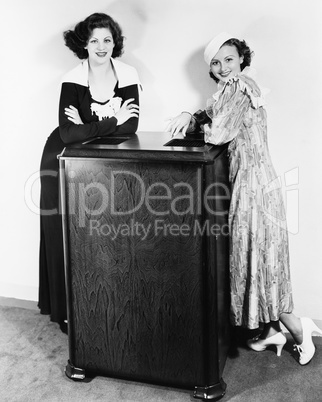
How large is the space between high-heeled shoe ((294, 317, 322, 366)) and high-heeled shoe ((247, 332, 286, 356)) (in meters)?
0.07

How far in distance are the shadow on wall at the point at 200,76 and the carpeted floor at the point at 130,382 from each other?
116 cm

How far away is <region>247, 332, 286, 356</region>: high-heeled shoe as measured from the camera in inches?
108

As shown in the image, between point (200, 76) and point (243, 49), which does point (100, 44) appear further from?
point (243, 49)

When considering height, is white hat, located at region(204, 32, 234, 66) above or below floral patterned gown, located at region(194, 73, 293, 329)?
above

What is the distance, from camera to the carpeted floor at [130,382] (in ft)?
8.18

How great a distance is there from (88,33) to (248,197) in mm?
1005

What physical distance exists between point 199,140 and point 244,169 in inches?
8.4

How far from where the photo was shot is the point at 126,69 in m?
2.77

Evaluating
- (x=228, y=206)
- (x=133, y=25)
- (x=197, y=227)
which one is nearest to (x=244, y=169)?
(x=228, y=206)

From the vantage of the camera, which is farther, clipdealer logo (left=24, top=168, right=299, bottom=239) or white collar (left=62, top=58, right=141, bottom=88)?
white collar (left=62, top=58, right=141, bottom=88)

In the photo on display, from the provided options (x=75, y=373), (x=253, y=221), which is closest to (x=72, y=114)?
(x=253, y=221)

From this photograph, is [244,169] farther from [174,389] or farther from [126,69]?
[174,389]

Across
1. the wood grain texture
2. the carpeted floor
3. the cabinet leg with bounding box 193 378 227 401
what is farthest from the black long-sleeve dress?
the cabinet leg with bounding box 193 378 227 401

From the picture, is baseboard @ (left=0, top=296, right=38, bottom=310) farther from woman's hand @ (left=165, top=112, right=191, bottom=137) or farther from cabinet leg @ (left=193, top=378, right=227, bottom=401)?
woman's hand @ (left=165, top=112, right=191, bottom=137)
